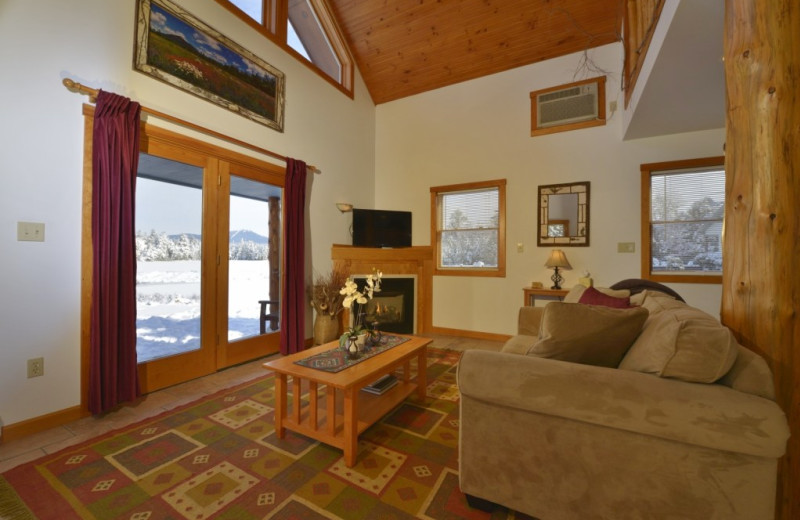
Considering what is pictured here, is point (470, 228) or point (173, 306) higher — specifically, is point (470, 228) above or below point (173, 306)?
above

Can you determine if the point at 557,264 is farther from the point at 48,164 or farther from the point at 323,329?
the point at 48,164

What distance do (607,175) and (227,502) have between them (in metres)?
4.58

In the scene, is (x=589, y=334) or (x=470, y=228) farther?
(x=470, y=228)

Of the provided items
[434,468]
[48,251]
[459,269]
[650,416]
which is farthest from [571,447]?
[459,269]

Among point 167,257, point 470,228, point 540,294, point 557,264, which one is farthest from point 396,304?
point 167,257

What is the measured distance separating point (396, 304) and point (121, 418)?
3.19 metres

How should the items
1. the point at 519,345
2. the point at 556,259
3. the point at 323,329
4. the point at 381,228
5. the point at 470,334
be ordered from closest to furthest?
the point at 519,345
the point at 556,259
the point at 323,329
the point at 470,334
the point at 381,228

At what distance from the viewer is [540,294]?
162 inches

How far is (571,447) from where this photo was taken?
1199 mm

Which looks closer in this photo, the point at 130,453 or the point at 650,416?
the point at 650,416

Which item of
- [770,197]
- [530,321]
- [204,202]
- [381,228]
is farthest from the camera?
[381,228]

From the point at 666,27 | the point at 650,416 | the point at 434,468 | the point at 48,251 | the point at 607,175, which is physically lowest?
the point at 434,468

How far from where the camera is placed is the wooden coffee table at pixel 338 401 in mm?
1728

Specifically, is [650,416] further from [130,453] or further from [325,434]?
[130,453]
